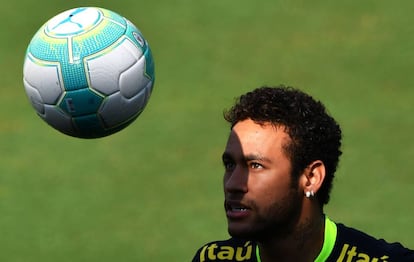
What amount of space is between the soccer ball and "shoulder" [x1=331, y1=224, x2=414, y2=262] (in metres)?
1.49

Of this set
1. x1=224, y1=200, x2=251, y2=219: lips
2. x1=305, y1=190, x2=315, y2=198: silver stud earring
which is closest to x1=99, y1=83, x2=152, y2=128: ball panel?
x1=224, y1=200, x2=251, y2=219: lips

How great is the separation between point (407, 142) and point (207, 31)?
2859mm

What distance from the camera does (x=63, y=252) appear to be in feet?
31.8

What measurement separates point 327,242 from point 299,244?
0.19 metres

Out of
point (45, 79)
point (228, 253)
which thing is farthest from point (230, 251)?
point (45, 79)

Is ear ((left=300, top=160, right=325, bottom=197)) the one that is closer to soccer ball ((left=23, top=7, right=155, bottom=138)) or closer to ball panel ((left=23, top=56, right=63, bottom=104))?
soccer ball ((left=23, top=7, right=155, bottom=138))

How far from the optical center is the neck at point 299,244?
256 inches

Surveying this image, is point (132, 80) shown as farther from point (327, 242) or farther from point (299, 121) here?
point (327, 242)

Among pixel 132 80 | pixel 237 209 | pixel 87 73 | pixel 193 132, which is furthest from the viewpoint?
pixel 193 132

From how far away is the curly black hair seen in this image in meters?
6.45

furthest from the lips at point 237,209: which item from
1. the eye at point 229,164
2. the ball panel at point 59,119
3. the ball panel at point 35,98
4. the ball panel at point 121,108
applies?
the ball panel at point 35,98

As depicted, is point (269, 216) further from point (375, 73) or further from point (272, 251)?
point (375, 73)

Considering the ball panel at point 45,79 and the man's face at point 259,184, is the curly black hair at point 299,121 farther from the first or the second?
the ball panel at point 45,79

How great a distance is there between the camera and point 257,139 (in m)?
6.35
